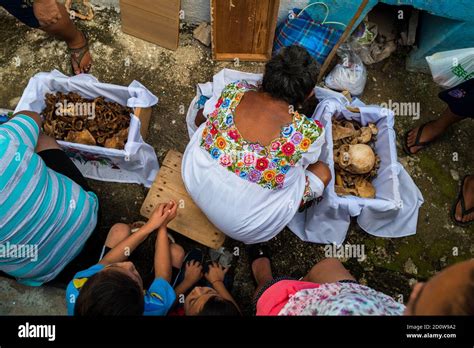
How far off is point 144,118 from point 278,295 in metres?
1.70

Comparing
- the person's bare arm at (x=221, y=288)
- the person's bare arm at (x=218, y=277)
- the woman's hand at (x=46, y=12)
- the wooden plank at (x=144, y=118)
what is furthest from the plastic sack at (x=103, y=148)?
the person's bare arm at (x=221, y=288)

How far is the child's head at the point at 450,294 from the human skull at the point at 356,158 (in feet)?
5.02

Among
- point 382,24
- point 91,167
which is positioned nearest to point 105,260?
point 91,167

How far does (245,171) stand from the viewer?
7.39 ft

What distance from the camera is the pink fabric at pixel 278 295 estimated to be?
2146 mm

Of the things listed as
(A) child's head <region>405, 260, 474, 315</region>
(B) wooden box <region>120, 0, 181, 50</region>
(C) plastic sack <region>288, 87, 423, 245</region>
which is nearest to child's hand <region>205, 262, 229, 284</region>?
(C) plastic sack <region>288, 87, 423, 245</region>

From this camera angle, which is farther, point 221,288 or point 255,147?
point 221,288

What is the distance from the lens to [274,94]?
224 cm

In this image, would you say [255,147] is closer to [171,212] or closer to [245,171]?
[245,171]

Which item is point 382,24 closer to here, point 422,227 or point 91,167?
point 422,227

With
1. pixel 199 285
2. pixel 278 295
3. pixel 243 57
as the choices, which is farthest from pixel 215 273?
pixel 243 57

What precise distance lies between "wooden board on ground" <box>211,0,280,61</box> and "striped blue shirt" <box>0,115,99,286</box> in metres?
1.65

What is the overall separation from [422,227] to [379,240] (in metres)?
0.39

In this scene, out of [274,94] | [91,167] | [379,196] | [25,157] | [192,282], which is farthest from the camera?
[91,167]
